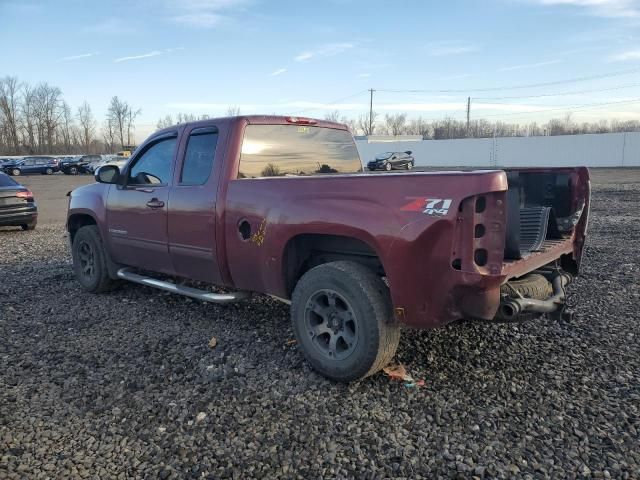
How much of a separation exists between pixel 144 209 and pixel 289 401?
2.76 m

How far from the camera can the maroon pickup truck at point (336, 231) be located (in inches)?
123

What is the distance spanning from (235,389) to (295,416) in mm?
581

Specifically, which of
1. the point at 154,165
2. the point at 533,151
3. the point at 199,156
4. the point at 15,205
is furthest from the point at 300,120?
the point at 533,151

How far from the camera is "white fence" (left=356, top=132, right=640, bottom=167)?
45406 millimetres

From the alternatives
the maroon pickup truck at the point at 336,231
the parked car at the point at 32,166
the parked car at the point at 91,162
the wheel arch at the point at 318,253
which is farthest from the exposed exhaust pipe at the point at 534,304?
the parked car at the point at 32,166

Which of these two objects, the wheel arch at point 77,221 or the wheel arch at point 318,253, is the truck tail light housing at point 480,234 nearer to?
the wheel arch at point 318,253

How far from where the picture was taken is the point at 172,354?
4.31 metres

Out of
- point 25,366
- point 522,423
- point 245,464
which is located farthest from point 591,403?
point 25,366

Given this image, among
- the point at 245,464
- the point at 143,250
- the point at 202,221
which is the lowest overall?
the point at 245,464

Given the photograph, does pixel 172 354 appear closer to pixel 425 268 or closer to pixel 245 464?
pixel 245 464

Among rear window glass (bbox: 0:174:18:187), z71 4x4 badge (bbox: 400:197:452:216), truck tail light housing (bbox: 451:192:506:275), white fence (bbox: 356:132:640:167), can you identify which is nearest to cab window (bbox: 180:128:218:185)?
z71 4x4 badge (bbox: 400:197:452:216)

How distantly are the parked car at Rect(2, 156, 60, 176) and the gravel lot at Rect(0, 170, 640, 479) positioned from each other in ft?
153

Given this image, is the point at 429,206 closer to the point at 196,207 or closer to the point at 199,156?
the point at 196,207

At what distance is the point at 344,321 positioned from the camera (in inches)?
147
